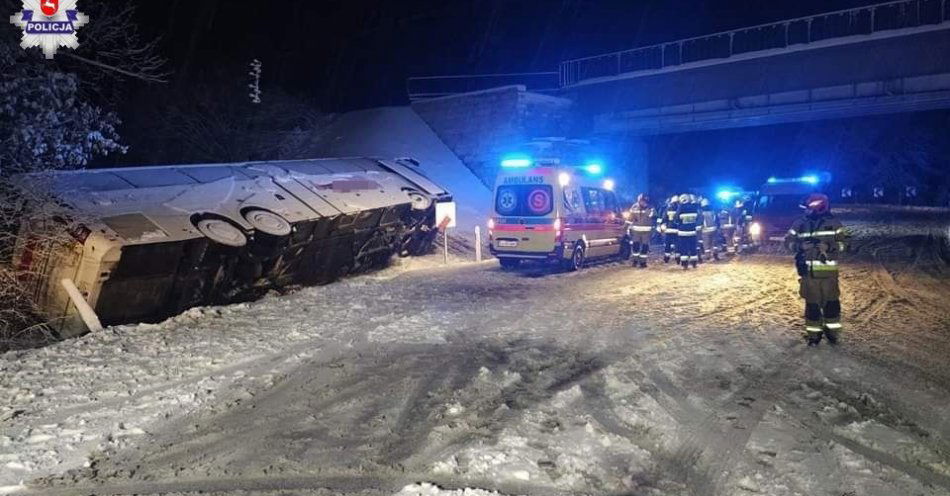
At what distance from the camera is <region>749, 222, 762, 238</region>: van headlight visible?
20203 millimetres

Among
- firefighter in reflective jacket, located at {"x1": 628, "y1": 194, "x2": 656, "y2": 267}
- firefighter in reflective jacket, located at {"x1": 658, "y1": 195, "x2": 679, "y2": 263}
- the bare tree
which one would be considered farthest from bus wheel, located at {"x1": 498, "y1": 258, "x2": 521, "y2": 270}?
the bare tree

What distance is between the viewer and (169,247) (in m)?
8.95

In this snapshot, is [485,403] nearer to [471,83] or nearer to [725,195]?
[725,195]

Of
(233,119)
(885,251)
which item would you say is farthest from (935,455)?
(233,119)

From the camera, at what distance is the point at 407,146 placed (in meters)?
26.6

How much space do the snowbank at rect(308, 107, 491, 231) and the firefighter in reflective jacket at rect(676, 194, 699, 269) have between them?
7.42 metres

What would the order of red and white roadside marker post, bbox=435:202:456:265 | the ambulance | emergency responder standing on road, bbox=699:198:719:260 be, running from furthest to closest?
emergency responder standing on road, bbox=699:198:719:260 → red and white roadside marker post, bbox=435:202:456:265 → the ambulance

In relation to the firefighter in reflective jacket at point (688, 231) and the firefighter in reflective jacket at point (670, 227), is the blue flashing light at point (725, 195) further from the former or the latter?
the firefighter in reflective jacket at point (688, 231)

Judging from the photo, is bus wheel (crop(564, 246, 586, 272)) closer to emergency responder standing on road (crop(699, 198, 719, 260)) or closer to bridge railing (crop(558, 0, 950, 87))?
emergency responder standing on road (crop(699, 198, 719, 260))

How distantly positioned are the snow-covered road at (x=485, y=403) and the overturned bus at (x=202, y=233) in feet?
2.19

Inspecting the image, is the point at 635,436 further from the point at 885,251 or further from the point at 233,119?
the point at 233,119

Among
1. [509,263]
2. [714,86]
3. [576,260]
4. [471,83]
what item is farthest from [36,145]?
[714,86]

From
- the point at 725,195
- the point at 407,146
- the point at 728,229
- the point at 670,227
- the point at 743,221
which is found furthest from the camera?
the point at 407,146

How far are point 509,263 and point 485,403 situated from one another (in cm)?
1019
